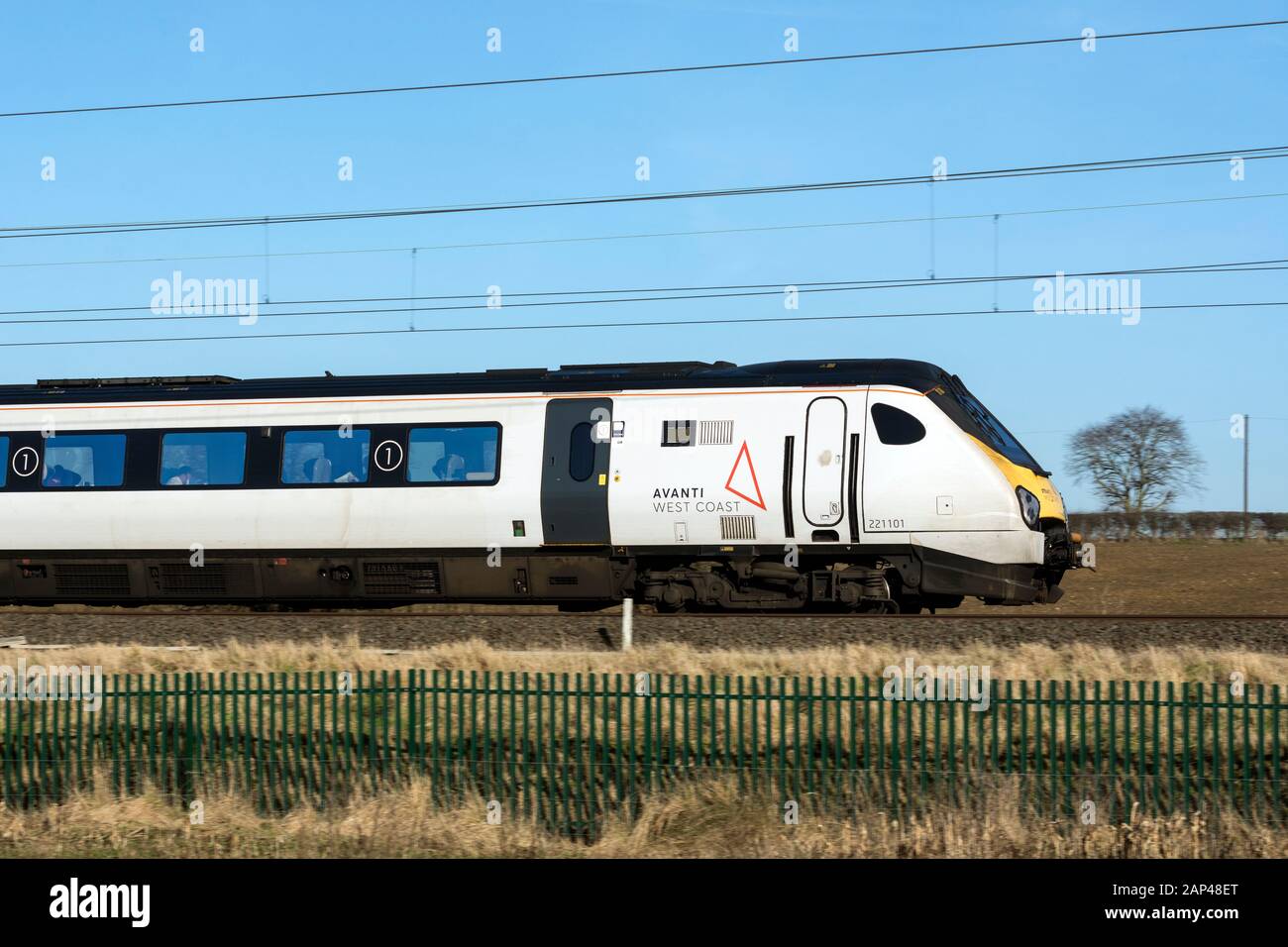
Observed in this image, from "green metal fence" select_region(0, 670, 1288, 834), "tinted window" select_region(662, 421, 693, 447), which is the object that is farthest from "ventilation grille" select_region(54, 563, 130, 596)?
"tinted window" select_region(662, 421, 693, 447)

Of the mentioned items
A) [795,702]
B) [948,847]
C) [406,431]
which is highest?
[406,431]

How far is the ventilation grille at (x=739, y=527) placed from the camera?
757 inches

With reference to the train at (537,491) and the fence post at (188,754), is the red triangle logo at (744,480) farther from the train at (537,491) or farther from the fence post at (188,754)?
the fence post at (188,754)

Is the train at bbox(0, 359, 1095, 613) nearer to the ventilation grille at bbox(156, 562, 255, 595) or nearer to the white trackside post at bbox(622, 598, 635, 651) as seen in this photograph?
the ventilation grille at bbox(156, 562, 255, 595)

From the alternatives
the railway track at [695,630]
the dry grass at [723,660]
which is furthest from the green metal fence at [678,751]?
the railway track at [695,630]

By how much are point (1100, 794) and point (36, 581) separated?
55.8 feet

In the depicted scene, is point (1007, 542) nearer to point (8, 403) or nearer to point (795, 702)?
point (795, 702)

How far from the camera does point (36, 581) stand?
2211 cm

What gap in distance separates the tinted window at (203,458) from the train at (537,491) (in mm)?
39

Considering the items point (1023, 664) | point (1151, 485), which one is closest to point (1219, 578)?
point (1023, 664)

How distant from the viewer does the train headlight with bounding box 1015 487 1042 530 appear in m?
18.7

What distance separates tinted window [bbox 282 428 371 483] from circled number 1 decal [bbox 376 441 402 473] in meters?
0.21

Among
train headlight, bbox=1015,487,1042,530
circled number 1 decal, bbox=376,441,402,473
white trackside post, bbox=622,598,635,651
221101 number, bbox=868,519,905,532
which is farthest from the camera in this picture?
circled number 1 decal, bbox=376,441,402,473

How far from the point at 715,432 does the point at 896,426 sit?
8.19 ft
